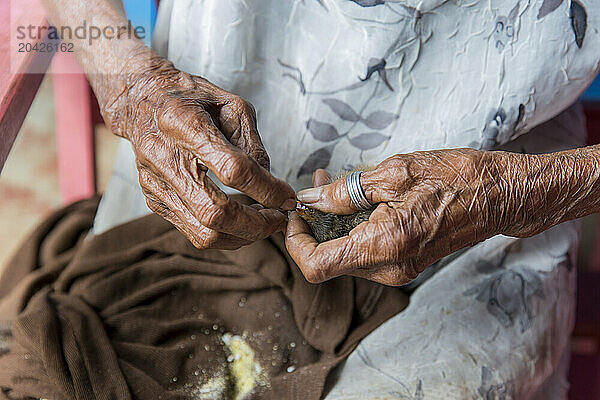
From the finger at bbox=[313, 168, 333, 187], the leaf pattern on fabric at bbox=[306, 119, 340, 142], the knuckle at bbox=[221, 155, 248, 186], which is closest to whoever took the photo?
the knuckle at bbox=[221, 155, 248, 186]

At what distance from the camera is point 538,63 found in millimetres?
716

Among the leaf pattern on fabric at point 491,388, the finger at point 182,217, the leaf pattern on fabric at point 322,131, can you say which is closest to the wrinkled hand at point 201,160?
the finger at point 182,217

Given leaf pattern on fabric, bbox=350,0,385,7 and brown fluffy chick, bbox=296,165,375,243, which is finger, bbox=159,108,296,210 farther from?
leaf pattern on fabric, bbox=350,0,385,7

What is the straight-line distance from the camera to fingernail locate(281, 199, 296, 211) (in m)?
0.61

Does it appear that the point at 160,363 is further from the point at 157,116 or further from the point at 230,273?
the point at 157,116

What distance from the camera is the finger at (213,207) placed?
0.57 meters

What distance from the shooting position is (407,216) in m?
0.58

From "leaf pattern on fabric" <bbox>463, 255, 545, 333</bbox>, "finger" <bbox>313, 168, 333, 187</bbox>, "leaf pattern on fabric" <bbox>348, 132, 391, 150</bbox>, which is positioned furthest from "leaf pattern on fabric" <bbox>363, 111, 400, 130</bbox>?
"leaf pattern on fabric" <bbox>463, 255, 545, 333</bbox>

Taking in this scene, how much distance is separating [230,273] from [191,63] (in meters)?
0.28

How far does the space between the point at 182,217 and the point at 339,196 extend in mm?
167

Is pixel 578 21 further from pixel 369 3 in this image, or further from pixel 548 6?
pixel 369 3

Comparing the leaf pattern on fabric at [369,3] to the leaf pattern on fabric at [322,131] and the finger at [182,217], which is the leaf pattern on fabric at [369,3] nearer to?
the leaf pattern on fabric at [322,131]

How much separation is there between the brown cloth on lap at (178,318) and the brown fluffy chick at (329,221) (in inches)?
4.3

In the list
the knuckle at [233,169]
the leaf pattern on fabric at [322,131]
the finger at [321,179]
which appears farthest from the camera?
the leaf pattern on fabric at [322,131]
